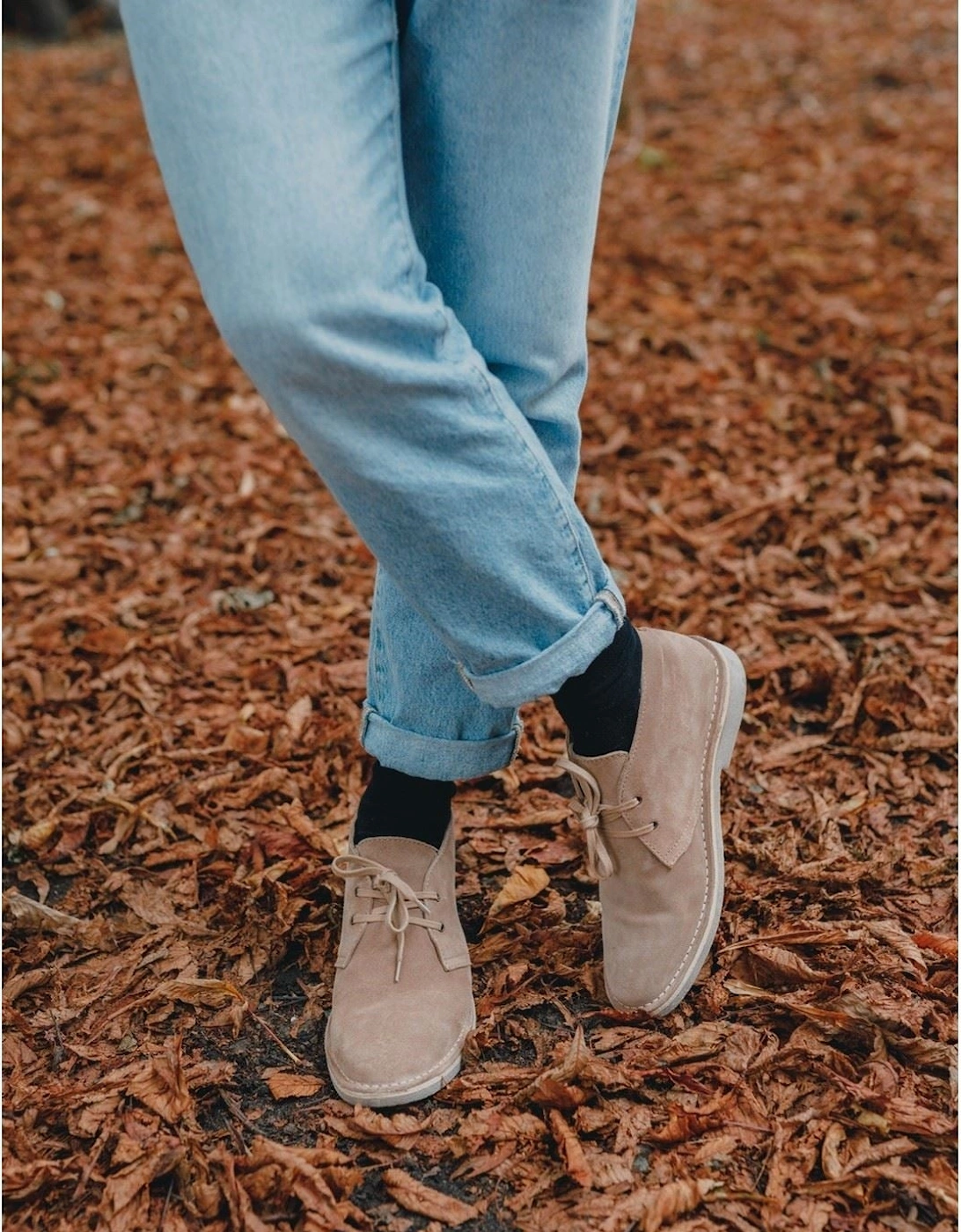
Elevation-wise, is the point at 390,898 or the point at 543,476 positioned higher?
the point at 543,476

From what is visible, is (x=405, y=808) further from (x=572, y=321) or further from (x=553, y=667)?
(x=572, y=321)

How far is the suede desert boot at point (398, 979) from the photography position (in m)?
1.57

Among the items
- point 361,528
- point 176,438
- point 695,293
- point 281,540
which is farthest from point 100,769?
point 695,293

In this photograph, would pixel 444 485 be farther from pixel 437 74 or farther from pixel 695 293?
pixel 695 293

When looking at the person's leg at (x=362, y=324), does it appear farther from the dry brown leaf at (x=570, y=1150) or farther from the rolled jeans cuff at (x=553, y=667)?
the dry brown leaf at (x=570, y=1150)

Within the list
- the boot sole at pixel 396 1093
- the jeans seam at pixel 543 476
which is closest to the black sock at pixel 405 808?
the boot sole at pixel 396 1093

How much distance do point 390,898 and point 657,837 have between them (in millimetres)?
399

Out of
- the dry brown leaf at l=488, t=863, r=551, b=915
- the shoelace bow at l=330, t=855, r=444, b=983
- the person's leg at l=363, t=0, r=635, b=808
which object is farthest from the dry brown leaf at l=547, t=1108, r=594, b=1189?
the person's leg at l=363, t=0, r=635, b=808

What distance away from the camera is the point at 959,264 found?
3715mm

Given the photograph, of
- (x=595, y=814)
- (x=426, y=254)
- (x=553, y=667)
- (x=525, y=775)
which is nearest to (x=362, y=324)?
(x=426, y=254)

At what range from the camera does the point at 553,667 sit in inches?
56.3

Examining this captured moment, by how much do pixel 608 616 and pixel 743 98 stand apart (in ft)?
16.4

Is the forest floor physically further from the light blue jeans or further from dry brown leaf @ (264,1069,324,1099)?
the light blue jeans

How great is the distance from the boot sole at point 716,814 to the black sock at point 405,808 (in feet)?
1.29
